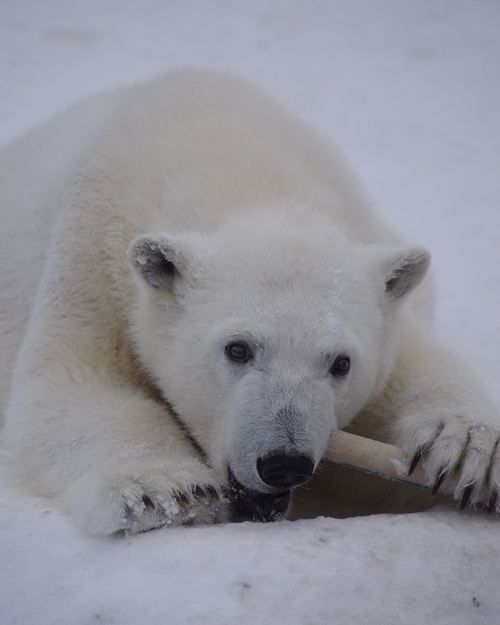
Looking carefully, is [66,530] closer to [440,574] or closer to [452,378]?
[440,574]

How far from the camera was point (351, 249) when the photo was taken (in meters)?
3.18

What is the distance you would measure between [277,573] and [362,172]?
694 centimetres

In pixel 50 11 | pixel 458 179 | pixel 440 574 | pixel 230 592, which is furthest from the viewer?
pixel 50 11

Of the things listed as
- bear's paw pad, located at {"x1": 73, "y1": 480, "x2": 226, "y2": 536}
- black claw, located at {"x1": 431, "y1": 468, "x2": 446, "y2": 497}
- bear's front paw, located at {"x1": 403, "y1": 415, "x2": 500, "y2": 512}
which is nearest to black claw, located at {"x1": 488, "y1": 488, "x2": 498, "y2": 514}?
bear's front paw, located at {"x1": 403, "y1": 415, "x2": 500, "y2": 512}

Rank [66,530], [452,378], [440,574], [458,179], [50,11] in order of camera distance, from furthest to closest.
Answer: [50,11] < [458,179] < [452,378] < [66,530] < [440,574]

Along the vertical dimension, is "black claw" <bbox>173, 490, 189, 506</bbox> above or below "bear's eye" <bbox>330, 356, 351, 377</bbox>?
below

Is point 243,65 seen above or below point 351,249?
above

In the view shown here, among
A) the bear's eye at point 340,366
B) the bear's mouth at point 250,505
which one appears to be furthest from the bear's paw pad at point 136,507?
the bear's eye at point 340,366

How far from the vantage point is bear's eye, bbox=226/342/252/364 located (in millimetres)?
2734

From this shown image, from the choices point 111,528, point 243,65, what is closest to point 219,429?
point 111,528

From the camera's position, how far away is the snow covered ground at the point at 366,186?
219cm

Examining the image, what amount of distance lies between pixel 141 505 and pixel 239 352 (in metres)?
0.68

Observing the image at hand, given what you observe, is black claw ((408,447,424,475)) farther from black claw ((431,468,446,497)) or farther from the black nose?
the black nose

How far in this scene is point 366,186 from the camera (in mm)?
8148
